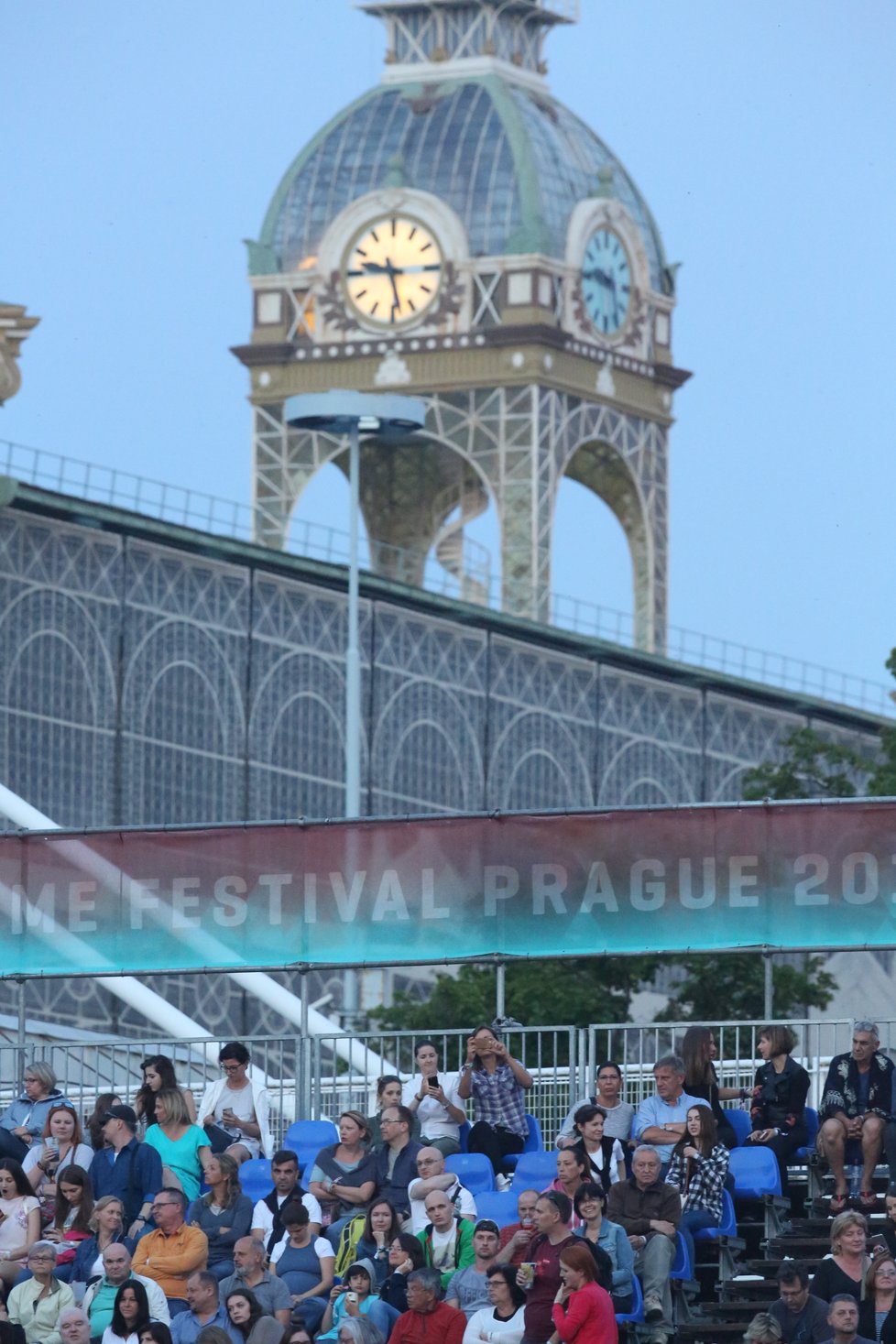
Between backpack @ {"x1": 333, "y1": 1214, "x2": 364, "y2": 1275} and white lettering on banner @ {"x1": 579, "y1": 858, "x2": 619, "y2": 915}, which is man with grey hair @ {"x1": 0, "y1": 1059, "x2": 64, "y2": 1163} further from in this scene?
white lettering on banner @ {"x1": 579, "y1": 858, "x2": 619, "y2": 915}

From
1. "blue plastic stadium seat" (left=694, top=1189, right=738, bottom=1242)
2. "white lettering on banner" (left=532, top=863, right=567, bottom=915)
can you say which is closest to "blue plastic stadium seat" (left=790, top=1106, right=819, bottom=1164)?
"blue plastic stadium seat" (left=694, top=1189, right=738, bottom=1242)

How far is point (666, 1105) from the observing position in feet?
82.4

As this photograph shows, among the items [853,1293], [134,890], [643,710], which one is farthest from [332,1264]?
[643,710]

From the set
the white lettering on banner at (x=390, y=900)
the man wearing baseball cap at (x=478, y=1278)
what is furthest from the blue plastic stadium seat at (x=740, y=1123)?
the white lettering on banner at (x=390, y=900)

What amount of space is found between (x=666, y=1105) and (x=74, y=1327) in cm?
379

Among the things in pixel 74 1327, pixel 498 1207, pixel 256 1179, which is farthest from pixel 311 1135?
pixel 74 1327

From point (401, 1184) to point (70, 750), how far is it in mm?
34471

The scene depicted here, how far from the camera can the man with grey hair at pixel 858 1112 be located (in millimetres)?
24719

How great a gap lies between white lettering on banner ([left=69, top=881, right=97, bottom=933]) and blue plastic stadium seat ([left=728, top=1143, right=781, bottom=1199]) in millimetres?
5826

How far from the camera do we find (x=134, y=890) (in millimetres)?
29047

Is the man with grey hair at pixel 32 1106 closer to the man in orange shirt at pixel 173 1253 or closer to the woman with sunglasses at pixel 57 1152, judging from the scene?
the woman with sunglasses at pixel 57 1152

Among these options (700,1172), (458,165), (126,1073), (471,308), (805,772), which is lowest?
(700,1172)

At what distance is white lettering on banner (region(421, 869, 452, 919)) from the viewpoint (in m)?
28.5

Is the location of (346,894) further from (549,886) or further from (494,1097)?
(494,1097)
